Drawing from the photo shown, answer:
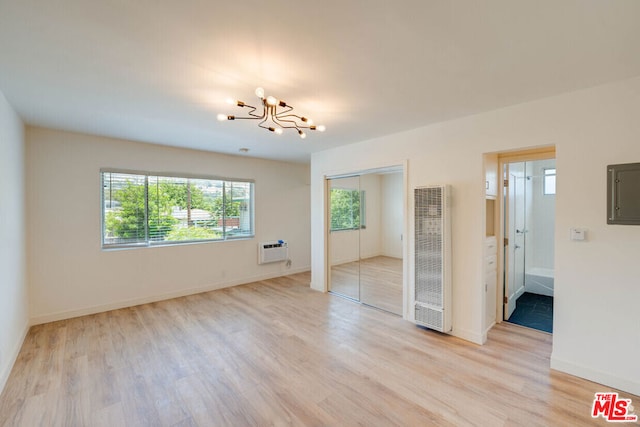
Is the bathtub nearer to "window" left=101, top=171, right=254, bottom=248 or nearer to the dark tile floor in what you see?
the dark tile floor

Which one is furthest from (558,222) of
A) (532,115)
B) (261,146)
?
(261,146)

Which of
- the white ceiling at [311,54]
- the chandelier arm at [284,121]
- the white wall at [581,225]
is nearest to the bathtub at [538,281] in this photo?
the white wall at [581,225]

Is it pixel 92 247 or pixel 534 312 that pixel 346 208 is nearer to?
pixel 534 312

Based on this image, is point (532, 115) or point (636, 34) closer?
point (636, 34)

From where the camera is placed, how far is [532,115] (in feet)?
8.39

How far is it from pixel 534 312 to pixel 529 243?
1252 millimetres

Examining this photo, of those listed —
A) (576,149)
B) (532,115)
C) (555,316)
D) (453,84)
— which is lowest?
(555,316)

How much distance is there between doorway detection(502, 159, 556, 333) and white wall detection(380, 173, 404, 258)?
5.09ft

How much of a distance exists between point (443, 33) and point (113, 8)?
1858 mm

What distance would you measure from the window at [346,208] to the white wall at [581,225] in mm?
2139

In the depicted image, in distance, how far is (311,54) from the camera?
1.82 m

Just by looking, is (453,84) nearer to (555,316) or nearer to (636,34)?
(636,34)

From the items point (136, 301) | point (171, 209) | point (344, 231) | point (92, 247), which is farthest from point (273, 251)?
point (92, 247)

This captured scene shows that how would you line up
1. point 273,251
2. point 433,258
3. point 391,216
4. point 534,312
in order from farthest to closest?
point 273,251 → point 391,216 → point 534,312 → point 433,258
